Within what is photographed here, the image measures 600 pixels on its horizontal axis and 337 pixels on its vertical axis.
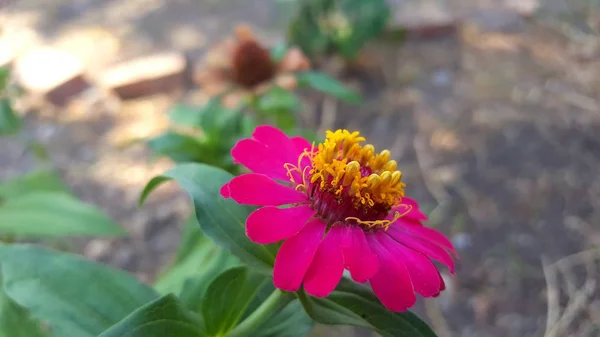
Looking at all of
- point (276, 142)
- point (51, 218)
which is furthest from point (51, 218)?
point (276, 142)

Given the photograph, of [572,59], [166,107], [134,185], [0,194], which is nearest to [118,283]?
[0,194]

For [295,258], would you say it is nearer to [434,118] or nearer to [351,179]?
[351,179]

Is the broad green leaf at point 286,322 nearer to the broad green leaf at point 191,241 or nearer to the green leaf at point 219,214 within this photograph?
the green leaf at point 219,214

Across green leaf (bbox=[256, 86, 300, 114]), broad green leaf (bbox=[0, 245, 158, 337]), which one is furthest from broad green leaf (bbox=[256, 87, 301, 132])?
broad green leaf (bbox=[0, 245, 158, 337])

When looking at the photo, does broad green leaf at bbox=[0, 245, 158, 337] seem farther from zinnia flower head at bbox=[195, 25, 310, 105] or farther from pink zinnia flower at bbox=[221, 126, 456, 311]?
zinnia flower head at bbox=[195, 25, 310, 105]

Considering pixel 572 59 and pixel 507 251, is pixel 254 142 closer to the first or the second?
pixel 507 251
